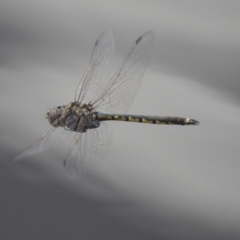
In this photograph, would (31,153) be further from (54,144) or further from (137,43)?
(137,43)

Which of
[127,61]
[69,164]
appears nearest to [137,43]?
[127,61]

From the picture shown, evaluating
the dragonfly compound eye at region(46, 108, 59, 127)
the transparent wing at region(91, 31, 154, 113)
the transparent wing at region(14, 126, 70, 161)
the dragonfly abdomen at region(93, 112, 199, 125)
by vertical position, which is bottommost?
the transparent wing at region(14, 126, 70, 161)

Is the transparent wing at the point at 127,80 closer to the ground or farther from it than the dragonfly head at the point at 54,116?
farther from it

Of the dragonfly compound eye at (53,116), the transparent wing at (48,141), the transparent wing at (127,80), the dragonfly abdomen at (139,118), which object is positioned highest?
the transparent wing at (127,80)
